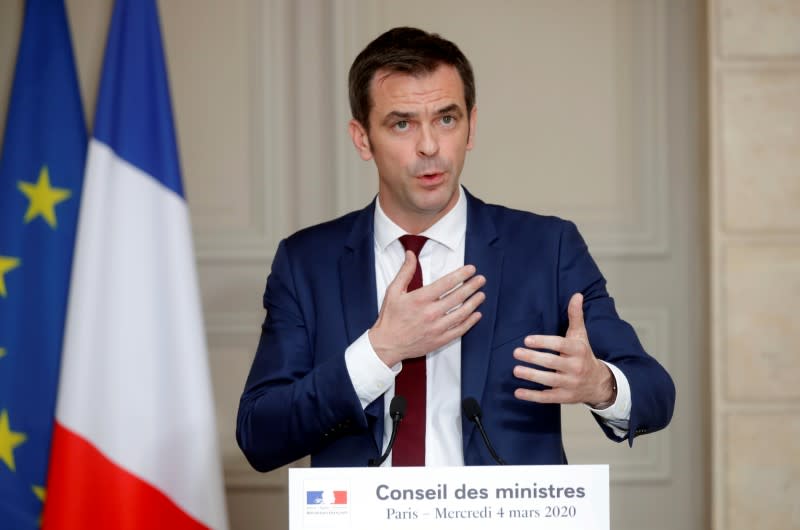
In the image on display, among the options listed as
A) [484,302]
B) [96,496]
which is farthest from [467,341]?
[96,496]

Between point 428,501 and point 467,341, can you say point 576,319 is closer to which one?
point 467,341

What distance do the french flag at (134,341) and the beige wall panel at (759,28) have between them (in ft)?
6.10

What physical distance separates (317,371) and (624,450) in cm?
191

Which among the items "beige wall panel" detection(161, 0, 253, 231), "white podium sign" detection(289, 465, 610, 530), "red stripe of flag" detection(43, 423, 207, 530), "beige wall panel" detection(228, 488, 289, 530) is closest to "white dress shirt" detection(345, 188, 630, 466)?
"white podium sign" detection(289, 465, 610, 530)

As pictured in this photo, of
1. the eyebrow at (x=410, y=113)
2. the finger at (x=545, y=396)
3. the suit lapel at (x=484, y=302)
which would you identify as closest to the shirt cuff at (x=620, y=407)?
the finger at (x=545, y=396)

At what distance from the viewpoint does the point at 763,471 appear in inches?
125

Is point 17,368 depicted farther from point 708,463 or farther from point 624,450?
point 708,463

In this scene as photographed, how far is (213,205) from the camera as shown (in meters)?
3.58

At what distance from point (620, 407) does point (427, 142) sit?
70 centimetres

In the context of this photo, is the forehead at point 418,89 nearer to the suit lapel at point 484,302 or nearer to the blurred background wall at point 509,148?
the suit lapel at point 484,302

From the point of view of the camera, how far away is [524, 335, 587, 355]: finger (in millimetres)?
1701

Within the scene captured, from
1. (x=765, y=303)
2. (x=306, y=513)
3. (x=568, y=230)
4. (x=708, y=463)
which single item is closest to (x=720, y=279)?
(x=765, y=303)

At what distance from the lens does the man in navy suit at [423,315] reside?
1.89 m

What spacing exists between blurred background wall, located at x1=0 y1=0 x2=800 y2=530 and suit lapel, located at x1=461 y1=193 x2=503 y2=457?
1322 mm
